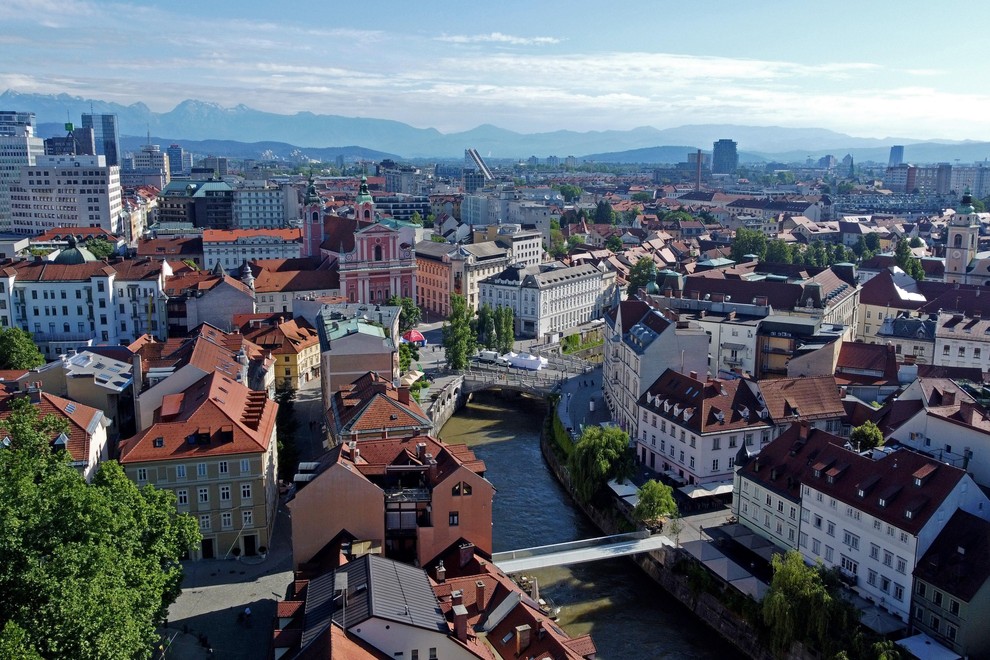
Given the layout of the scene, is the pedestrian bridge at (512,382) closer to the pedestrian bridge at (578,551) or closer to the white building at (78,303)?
the white building at (78,303)

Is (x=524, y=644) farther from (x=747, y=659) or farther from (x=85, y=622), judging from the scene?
(x=85, y=622)

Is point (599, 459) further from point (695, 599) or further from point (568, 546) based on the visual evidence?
point (695, 599)

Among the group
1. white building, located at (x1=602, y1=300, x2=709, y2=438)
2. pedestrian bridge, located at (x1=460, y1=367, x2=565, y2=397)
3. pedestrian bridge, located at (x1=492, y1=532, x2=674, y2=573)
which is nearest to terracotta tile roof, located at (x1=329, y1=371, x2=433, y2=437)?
pedestrian bridge, located at (x1=492, y1=532, x2=674, y2=573)

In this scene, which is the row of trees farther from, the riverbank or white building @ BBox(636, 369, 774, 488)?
the riverbank

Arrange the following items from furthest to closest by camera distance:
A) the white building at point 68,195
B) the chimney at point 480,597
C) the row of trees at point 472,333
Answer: the white building at point 68,195
the row of trees at point 472,333
the chimney at point 480,597

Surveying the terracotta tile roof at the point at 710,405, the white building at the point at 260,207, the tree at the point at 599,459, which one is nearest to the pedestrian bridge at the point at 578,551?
the tree at the point at 599,459

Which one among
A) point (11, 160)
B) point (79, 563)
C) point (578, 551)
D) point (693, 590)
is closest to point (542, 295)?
point (578, 551)
